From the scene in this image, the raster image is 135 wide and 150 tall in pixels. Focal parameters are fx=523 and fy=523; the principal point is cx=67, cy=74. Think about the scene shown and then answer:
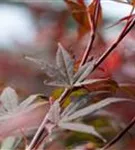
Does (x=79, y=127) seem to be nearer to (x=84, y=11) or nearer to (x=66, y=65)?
(x=66, y=65)

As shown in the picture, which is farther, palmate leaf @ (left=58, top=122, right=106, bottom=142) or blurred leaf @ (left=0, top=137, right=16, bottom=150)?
blurred leaf @ (left=0, top=137, right=16, bottom=150)

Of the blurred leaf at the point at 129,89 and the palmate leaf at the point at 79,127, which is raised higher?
the palmate leaf at the point at 79,127

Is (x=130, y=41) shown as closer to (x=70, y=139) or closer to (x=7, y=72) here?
(x=70, y=139)

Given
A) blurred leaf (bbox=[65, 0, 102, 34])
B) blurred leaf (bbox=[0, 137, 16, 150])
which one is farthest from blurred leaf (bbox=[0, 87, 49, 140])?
blurred leaf (bbox=[65, 0, 102, 34])

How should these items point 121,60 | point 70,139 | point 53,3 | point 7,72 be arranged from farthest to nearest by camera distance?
point 53,3
point 7,72
point 121,60
point 70,139

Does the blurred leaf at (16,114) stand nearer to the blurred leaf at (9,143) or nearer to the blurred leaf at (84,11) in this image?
the blurred leaf at (9,143)

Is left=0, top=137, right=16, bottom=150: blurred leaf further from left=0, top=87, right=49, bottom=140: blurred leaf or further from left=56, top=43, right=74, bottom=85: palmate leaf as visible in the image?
left=56, top=43, right=74, bottom=85: palmate leaf

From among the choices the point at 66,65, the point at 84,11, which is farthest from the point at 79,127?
the point at 84,11

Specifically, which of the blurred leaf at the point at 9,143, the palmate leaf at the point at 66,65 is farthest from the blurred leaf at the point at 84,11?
the blurred leaf at the point at 9,143

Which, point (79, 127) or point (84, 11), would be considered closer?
point (79, 127)

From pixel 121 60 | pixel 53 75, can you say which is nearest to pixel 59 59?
pixel 53 75

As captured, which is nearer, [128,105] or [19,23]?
[128,105]
